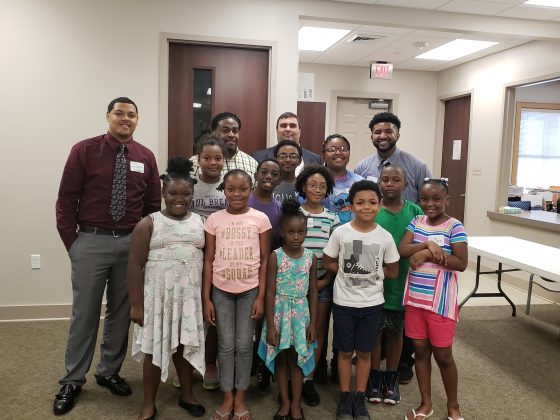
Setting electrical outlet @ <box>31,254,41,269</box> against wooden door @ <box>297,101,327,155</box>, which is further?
wooden door @ <box>297,101,327,155</box>

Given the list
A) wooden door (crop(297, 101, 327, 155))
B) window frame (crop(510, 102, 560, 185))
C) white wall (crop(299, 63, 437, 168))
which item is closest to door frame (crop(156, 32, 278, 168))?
wooden door (crop(297, 101, 327, 155))

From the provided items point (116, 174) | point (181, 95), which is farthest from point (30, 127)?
point (116, 174)

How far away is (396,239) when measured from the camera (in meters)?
2.31

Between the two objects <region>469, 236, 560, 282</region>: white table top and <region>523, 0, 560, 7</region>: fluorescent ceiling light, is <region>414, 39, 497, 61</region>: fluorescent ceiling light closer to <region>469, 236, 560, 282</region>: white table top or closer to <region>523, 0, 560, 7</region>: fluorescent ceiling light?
<region>523, 0, 560, 7</region>: fluorescent ceiling light

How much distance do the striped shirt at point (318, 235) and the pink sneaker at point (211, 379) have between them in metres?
0.86

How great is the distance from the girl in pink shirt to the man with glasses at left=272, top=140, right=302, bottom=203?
357 millimetres

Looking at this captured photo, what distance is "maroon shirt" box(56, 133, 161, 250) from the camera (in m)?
2.27

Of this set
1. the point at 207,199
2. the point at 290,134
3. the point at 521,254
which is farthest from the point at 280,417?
the point at 521,254

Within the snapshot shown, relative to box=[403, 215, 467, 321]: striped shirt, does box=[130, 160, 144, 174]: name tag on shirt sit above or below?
above

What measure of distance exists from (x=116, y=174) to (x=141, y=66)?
1.66 meters

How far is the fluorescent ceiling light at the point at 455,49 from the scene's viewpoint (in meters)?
5.30

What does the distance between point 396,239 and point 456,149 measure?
473 cm

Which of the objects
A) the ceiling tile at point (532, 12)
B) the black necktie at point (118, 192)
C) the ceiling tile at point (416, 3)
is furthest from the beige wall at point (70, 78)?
the ceiling tile at point (532, 12)

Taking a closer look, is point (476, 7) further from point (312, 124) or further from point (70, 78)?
point (70, 78)
